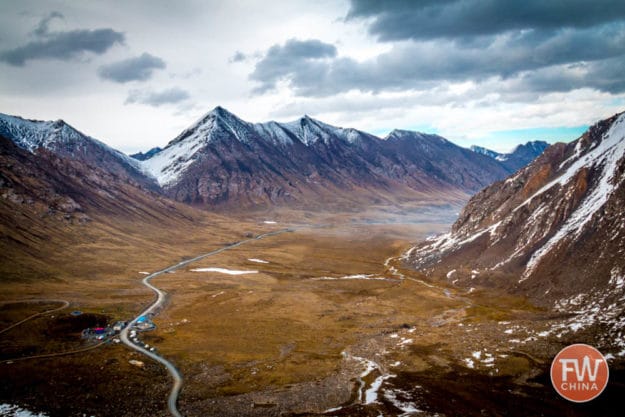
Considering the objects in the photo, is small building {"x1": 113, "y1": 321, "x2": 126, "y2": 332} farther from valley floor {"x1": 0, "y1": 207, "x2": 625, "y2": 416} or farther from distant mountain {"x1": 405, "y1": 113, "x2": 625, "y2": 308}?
distant mountain {"x1": 405, "y1": 113, "x2": 625, "y2": 308}

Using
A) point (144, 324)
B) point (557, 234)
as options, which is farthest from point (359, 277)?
point (144, 324)

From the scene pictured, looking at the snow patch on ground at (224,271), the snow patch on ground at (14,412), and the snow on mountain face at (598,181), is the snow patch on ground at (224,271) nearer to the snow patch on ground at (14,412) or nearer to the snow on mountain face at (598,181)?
the snow on mountain face at (598,181)

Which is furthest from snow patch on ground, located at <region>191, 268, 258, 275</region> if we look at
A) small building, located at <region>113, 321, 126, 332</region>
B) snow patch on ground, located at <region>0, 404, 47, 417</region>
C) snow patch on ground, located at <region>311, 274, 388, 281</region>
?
snow patch on ground, located at <region>0, 404, 47, 417</region>

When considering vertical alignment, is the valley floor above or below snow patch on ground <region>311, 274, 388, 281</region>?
above

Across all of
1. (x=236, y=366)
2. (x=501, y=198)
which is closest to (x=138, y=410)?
(x=236, y=366)

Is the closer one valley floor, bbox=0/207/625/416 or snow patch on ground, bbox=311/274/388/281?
valley floor, bbox=0/207/625/416

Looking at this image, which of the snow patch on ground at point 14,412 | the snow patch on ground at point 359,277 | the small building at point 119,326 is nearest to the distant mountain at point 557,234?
the snow patch on ground at point 359,277

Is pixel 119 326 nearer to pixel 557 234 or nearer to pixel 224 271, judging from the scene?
pixel 224 271
